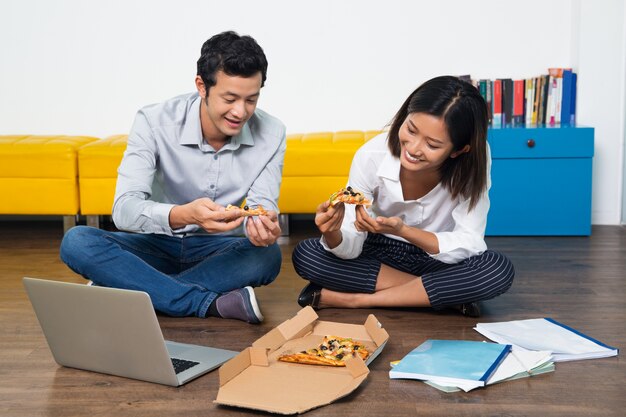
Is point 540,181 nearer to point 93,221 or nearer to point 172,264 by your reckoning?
point 172,264

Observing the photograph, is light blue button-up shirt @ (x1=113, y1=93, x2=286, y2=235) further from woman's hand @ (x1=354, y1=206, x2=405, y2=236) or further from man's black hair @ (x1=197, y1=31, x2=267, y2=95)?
woman's hand @ (x1=354, y1=206, x2=405, y2=236)

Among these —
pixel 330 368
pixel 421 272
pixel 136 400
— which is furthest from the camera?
pixel 421 272

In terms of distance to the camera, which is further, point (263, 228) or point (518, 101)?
point (518, 101)

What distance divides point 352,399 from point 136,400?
0.56 meters

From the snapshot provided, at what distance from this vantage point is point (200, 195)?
287 cm

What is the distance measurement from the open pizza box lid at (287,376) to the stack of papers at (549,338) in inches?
16.8

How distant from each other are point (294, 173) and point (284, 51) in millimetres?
958

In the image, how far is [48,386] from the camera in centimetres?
222

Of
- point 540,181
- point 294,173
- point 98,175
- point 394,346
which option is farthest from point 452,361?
point 98,175

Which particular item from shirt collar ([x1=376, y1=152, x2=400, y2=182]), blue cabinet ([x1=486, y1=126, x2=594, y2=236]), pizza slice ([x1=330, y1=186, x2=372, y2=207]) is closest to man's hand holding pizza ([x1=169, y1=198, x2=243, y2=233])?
pizza slice ([x1=330, y1=186, x2=372, y2=207])

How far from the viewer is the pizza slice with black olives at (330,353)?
2246 mm

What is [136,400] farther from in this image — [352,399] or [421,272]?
[421,272]

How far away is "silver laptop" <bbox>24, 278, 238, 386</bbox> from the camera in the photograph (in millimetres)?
2055

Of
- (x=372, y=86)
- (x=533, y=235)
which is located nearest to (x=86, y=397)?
(x=533, y=235)
